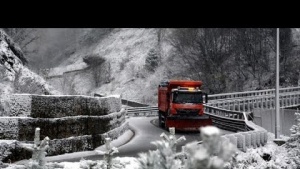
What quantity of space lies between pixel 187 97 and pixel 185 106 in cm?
67

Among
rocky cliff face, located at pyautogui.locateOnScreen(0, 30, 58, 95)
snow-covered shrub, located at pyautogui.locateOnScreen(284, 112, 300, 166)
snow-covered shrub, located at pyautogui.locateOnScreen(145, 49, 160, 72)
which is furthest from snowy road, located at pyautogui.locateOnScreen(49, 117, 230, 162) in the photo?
snow-covered shrub, located at pyautogui.locateOnScreen(145, 49, 160, 72)

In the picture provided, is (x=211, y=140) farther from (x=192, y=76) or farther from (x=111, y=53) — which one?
(x=111, y=53)

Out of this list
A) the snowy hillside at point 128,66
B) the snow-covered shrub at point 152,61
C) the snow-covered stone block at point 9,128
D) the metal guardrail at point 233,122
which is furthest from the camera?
the snow-covered shrub at point 152,61

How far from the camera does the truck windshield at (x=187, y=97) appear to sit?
28.9 meters

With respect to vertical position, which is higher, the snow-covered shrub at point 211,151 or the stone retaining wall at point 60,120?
the snow-covered shrub at point 211,151

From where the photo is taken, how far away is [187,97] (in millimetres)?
29141

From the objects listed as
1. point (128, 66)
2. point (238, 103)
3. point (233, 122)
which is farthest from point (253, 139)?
point (128, 66)

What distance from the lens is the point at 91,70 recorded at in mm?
91625

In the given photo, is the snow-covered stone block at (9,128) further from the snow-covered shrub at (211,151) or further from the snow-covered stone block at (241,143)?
the snow-covered shrub at (211,151)

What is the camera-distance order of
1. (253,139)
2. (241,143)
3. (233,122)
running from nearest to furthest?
(241,143)
(253,139)
(233,122)

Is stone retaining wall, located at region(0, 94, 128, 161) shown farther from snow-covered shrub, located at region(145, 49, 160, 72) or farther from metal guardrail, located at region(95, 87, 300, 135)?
snow-covered shrub, located at region(145, 49, 160, 72)

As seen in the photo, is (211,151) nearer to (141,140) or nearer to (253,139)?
(253,139)

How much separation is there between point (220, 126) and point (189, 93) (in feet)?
19.4

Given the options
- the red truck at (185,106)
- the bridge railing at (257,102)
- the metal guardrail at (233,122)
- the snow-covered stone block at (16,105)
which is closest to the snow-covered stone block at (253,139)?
the metal guardrail at (233,122)
